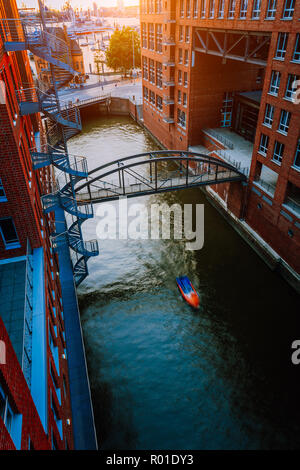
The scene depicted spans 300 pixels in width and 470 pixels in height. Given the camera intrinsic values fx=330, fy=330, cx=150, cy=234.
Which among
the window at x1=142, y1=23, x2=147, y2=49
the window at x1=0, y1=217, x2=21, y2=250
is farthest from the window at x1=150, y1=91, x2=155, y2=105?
the window at x1=0, y1=217, x2=21, y2=250

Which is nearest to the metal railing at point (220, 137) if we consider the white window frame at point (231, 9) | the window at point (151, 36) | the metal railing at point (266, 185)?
the metal railing at point (266, 185)

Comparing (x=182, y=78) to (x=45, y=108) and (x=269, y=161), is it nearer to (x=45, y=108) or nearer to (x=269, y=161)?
(x=269, y=161)

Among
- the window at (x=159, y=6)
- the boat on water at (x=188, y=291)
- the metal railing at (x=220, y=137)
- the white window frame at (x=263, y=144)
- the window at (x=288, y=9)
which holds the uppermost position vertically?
the window at (x=159, y=6)

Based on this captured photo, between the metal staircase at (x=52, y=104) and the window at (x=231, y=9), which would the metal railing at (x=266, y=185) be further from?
the metal staircase at (x=52, y=104)

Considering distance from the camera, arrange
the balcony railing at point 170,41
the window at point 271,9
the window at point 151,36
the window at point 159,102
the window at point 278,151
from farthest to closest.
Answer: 1. the window at point 159,102
2. the window at point 151,36
3. the balcony railing at point 170,41
4. the window at point 278,151
5. the window at point 271,9

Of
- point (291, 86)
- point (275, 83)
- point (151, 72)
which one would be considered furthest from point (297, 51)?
point (151, 72)
